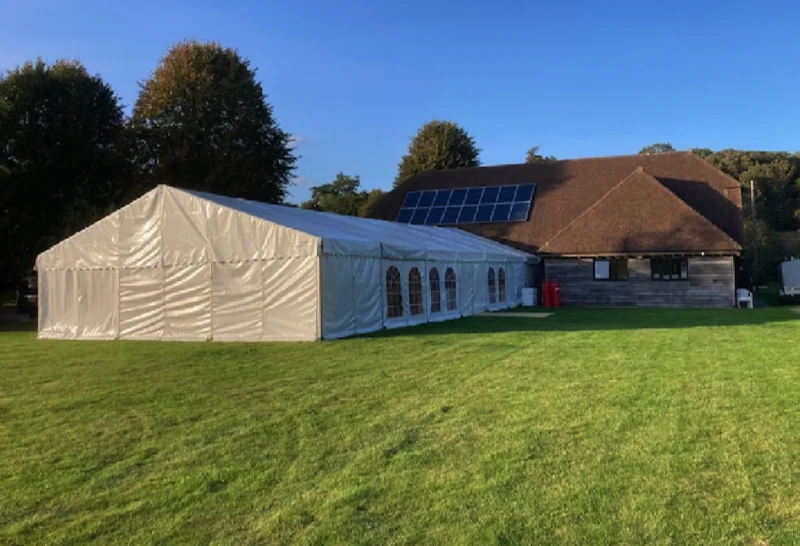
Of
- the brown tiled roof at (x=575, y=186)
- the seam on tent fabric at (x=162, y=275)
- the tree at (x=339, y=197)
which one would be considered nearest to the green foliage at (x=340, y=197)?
the tree at (x=339, y=197)

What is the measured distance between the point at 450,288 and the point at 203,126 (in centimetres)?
1495

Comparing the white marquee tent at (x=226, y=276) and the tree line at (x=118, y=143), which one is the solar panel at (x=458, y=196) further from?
the white marquee tent at (x=226, y=276)

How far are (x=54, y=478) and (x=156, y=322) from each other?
1034cm

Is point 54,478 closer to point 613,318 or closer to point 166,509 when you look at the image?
point 166,509

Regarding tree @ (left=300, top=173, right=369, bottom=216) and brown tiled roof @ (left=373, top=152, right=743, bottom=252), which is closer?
brown tiled roof @ (left=373, top=152, right=743, bottom=252)

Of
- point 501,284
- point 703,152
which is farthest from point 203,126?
point 703,152

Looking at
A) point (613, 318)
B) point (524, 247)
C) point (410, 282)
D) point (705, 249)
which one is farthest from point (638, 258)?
point (410, 282)

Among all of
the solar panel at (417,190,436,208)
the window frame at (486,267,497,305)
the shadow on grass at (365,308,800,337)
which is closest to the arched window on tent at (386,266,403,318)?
the shadow on grass at (365,308,800,337)

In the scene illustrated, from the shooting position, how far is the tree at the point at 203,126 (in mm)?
27250

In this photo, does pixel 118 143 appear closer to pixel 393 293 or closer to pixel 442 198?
pixel 442 198

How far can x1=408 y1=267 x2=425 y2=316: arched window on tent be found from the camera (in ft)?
52.7

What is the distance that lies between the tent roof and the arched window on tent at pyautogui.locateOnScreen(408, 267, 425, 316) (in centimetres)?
45

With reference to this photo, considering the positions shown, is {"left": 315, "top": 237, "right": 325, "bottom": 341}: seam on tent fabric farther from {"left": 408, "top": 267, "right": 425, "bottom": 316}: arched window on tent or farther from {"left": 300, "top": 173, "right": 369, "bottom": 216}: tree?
{"left": 300, "top": 173, "right": 369, "bottom": 216}: tree

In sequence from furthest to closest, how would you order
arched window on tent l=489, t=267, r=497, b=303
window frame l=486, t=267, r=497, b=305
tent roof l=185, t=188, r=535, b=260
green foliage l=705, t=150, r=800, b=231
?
green foliage l=705, t=150, r=800, b=231 < arched window on tent l=489, t=267, r=497, b=303 < window frame l=486, t=267, r=497, b=305 < tent roof l=185, t=188, r=535, b=260
